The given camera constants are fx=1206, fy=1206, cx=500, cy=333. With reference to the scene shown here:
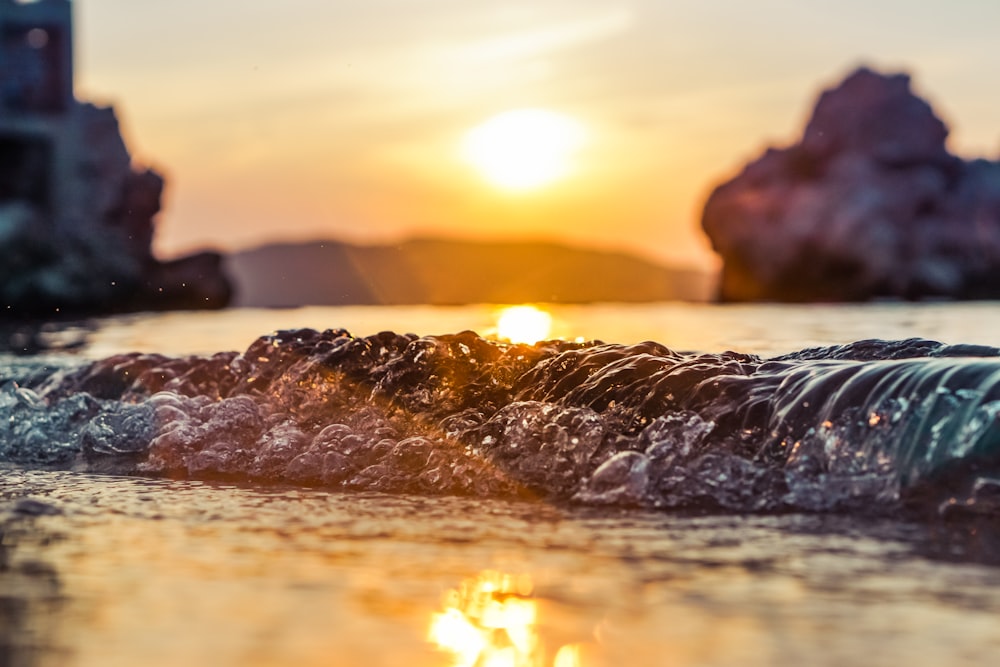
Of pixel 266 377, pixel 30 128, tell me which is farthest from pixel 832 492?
pixel 30 128

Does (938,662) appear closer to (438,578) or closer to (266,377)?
(438,578)

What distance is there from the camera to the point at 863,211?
5500 centimetres

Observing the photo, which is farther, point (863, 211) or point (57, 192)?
point (863, 211)

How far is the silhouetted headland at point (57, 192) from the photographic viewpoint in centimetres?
4156

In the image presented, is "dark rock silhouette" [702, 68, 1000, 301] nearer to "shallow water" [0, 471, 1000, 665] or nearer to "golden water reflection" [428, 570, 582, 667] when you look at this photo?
"shallow water" [0, 471, 1000, 665]

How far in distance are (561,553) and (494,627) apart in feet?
2.31

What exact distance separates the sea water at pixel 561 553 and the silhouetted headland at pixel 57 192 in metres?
37.6

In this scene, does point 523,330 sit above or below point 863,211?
below

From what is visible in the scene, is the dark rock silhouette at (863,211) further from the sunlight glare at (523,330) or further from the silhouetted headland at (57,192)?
the sunlight glare at (523,330)

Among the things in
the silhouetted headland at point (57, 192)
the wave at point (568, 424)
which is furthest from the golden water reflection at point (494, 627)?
the silhouetted headland at point (57, 192)

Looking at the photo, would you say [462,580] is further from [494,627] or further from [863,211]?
[863,211]

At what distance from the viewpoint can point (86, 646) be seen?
7.73 ft

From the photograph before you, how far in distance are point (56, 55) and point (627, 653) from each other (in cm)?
4960

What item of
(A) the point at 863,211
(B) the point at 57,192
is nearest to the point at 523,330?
(B) the point at 57,192
